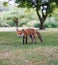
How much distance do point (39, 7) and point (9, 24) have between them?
77.7 feet

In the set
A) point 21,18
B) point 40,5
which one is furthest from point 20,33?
point 21,18

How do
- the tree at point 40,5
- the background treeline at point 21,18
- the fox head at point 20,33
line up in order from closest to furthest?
1. the fox head at point 20,33
2. the tree at point 40,5
3. the background treeline at point 21,18

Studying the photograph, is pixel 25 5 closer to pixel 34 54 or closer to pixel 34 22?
pixel 34 22

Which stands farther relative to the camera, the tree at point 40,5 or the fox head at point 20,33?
the tree at point 40,5

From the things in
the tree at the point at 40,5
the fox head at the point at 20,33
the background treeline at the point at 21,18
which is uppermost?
the fox head at the point at 20,33

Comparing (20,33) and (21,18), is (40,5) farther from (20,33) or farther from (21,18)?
(20,33)

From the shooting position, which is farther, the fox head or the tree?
the tree

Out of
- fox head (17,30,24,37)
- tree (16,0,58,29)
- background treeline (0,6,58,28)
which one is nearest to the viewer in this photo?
fox head (17,30,24,37)

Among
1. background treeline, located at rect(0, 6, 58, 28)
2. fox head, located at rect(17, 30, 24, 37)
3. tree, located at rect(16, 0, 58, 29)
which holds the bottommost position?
background treeline, located at rect(0, 6, 58, 28)

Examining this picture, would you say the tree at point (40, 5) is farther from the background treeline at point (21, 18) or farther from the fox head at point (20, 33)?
the fox head at point (20, 33)

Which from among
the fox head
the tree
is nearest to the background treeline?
the tree

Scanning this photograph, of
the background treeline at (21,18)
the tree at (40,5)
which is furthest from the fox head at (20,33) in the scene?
the background treeline at (21,18)

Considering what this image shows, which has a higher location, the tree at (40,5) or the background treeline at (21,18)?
the tree at (40,5)

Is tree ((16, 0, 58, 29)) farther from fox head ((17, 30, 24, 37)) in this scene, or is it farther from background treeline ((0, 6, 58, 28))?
fox head ((17, 30, 24, 37))
